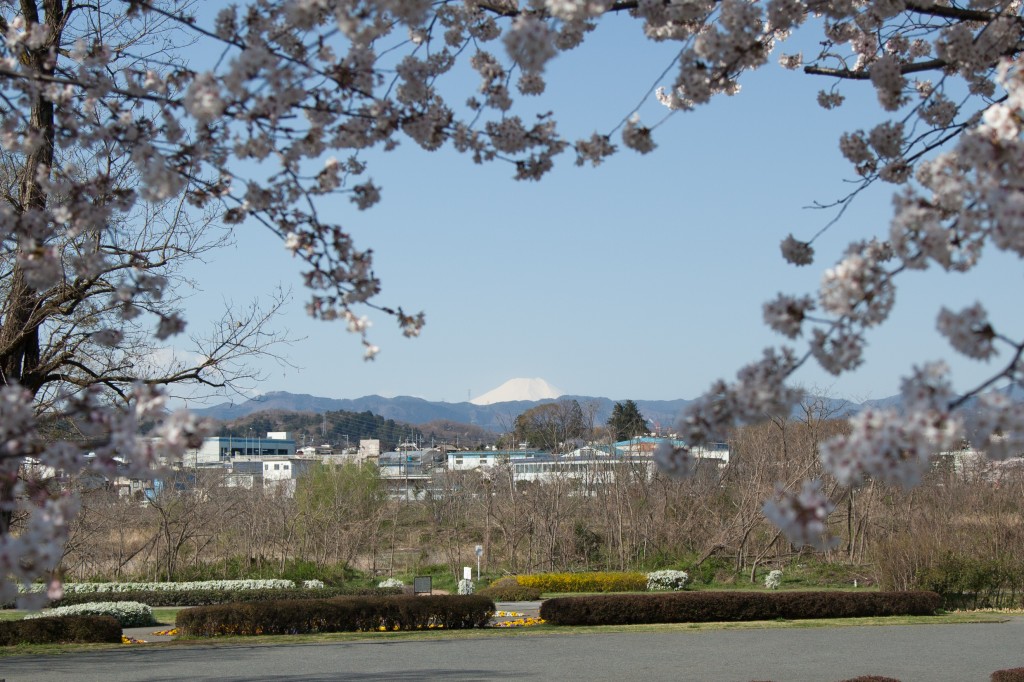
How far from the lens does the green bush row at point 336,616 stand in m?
15.7

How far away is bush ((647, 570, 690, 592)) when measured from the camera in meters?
22.9

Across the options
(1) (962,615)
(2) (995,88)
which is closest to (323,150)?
(2) (995,88)

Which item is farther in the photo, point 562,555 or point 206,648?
point 562,555

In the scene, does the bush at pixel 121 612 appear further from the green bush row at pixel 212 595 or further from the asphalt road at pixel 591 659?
the asphalt road at pixel 591 659

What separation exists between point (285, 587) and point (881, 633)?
1303 cm

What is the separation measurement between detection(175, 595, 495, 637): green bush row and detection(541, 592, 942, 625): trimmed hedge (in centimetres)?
144

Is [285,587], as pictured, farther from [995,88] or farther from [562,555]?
[995,88]

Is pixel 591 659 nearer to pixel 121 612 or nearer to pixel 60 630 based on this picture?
pixel 60 630

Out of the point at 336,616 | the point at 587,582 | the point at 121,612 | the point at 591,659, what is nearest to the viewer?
the point at 591,659

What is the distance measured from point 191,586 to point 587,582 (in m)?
8.79

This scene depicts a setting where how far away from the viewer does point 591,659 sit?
1267cm

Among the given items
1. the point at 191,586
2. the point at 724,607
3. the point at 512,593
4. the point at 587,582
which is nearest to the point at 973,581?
the point at 724,607

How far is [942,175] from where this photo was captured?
286 centimetres

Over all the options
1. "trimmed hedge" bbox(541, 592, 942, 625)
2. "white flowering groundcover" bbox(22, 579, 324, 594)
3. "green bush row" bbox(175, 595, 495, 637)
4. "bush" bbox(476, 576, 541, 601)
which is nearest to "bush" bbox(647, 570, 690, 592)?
"bush" bbox(476, 576, 541, 601)
